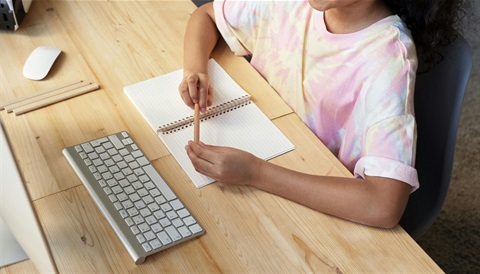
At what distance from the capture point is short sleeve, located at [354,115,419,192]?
1.12 m

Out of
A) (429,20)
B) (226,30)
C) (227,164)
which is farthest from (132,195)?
(429,20)

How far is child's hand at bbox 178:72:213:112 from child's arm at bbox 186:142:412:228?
5.8 inches

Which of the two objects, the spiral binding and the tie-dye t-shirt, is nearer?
the tie-dye t-shirt

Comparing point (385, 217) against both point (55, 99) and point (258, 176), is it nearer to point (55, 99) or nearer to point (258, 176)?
point (258, 176)

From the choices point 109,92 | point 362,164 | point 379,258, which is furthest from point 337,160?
point 109,92

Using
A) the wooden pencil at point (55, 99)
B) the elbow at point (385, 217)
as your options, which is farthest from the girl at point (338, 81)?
the wooden pencil at point (55, 99)

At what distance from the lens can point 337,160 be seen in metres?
1.20

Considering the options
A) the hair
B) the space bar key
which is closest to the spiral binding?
the space bar key

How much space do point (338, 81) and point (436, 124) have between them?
20cm

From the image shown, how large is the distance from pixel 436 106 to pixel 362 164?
238 mm

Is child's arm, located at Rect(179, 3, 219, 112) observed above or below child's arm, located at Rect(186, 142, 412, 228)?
below

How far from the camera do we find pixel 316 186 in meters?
1.13

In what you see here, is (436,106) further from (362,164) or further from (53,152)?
(53,152)

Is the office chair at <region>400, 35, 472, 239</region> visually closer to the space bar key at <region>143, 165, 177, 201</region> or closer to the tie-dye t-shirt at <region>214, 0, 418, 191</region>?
the tie-dye t-shirt at <region>214, 0, 418, 191</region>
